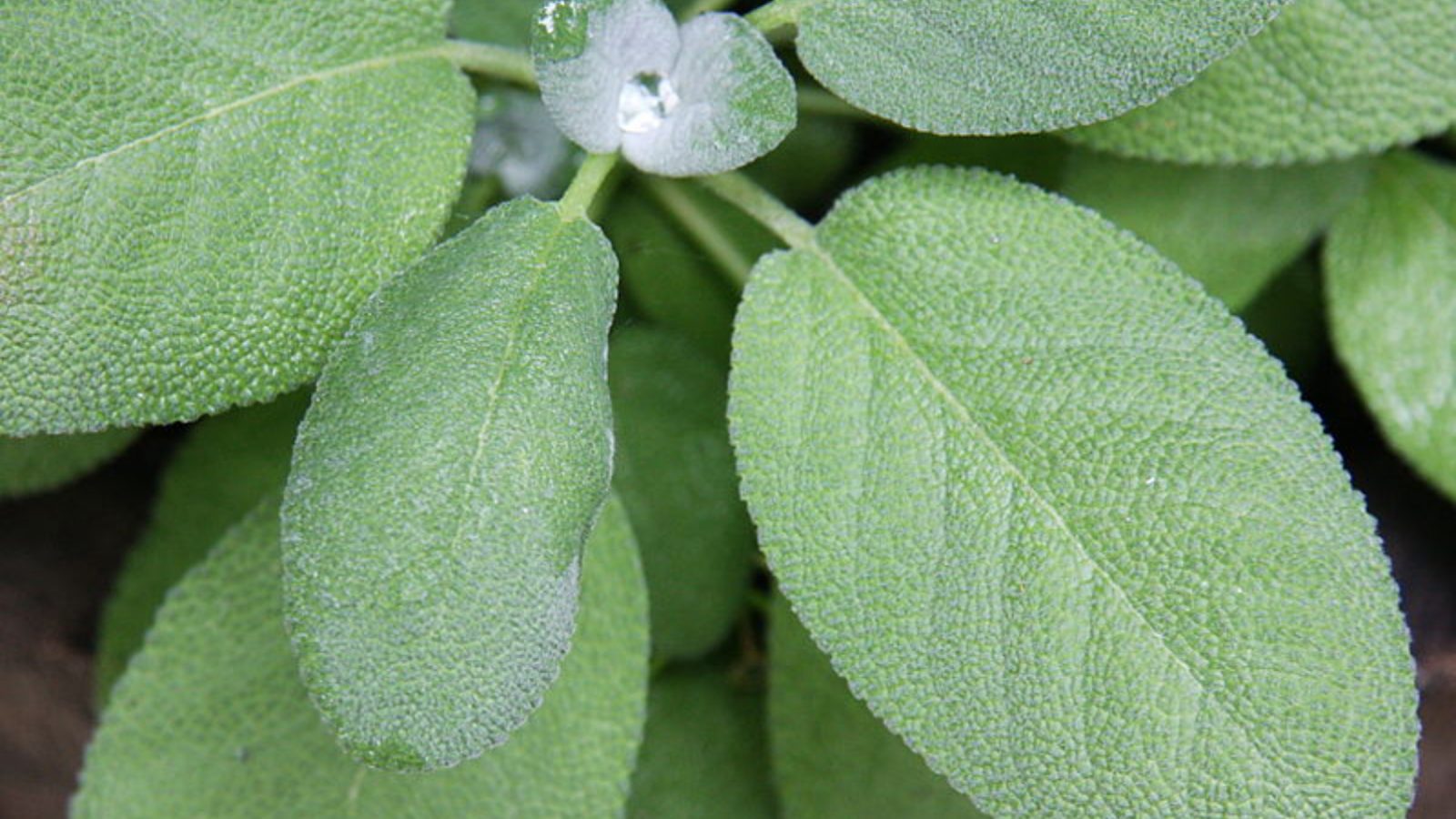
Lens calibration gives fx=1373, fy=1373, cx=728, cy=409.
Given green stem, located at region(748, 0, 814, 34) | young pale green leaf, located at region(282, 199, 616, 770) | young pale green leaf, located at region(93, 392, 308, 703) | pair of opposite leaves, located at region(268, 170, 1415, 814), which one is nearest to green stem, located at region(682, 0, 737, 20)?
green stem, located at region(748, 0, 814, 34)

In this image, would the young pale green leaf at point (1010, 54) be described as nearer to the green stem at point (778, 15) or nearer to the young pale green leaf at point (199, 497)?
the green stem at point (778, 15)

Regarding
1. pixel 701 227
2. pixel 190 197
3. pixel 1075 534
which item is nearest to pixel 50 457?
pixel 190 197

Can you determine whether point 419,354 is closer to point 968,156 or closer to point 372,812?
point 372,812

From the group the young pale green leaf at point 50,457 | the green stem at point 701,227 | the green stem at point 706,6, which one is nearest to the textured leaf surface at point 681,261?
the green stem at point 701,227

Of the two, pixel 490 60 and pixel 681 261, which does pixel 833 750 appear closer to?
pixel 681 261

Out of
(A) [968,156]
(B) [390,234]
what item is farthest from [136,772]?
(A) [968,156]

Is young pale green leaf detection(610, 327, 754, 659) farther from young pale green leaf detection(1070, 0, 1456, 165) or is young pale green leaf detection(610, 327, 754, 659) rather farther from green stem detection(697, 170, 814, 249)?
young pale green leaf detection(1070, 0, 1456, 165)
